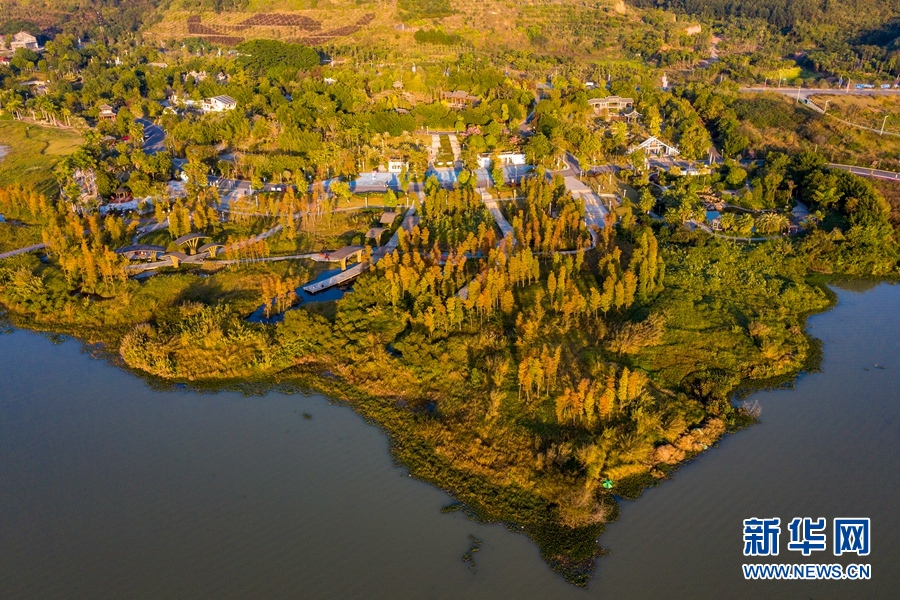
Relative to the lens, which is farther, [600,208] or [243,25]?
[243,25]

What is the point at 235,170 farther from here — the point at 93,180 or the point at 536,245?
the point at 536,245

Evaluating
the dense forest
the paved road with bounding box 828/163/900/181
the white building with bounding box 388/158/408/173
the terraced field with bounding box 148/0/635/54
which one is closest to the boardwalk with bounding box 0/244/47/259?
the dense forest

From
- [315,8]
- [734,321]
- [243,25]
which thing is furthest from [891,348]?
[243,25]

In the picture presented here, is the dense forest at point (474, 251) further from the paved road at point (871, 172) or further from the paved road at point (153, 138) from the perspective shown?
the paved road at point (871, 172)

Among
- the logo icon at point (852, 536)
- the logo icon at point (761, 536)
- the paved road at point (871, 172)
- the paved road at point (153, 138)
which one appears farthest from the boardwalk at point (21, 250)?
the paved road at point (871, 172)

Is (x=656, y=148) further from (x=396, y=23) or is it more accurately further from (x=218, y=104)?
(x=396, y=23)

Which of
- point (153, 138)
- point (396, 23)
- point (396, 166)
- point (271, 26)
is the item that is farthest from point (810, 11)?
point (153, 138)

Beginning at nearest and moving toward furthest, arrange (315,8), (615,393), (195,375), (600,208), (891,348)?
(615,393), (195,375), (891,348), (600,208), (315,8)
